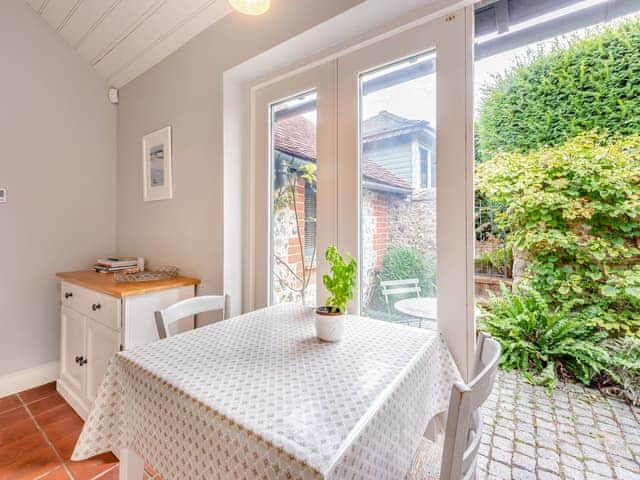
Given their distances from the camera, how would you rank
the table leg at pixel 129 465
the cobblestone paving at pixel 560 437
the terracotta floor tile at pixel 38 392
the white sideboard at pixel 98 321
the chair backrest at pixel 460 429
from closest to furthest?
the chair backrest at pixel 460 429
the table leg at pixel 129 465
the cobblestone paving at pixel 560 437
the white sideboard at pixel 98 321
the terracotta floor tile at pixel 38 392

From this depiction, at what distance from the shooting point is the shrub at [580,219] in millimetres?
1540

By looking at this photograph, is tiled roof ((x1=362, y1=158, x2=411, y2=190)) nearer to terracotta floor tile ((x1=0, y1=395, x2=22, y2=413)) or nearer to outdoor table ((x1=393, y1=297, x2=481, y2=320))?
outdoor table ((x1=393, y1=297, x2=481, y2=320))

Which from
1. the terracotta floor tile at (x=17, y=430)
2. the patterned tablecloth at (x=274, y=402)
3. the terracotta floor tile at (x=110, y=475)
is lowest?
the terracotta floor tile at (x=110, y=475)

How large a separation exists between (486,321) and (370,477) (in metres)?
1.79

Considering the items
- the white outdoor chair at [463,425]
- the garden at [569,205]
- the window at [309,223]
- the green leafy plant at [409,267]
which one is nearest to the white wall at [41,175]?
the window at [309,223]

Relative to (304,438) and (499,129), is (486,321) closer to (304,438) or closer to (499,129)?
(499,129)

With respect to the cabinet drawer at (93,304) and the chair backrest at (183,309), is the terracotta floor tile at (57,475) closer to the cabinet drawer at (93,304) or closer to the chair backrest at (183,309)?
the cabinet drawer at (93,304)

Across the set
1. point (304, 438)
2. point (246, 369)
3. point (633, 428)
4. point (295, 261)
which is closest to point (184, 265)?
point (295, 261)

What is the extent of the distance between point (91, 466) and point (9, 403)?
1.04 m

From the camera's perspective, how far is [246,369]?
0.88m

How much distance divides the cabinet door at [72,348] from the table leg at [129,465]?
120 cm

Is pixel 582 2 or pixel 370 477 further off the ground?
pixel 582 2

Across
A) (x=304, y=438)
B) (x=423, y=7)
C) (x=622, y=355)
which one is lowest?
(x=622, y=355)

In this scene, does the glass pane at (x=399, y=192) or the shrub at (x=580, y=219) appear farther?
the shrub at (x=580, y=219)
